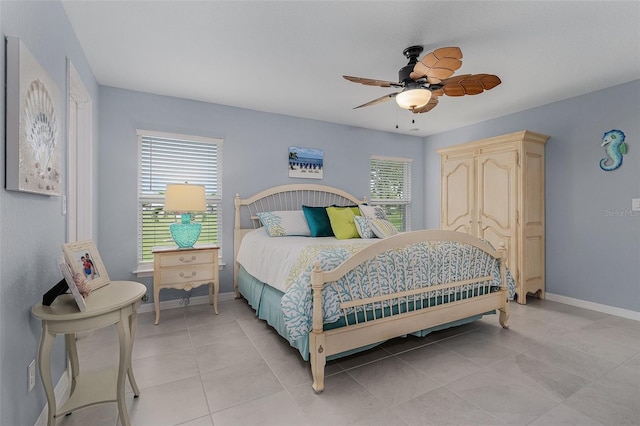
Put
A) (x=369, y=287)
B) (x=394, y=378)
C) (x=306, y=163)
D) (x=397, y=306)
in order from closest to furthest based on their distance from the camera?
(x=394, y=378), (x=369, y=287), (x=397, y=306), (x=306, y=163)

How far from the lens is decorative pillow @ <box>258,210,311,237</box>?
352 centimetres

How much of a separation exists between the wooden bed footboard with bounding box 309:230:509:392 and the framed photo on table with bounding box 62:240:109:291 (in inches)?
49.7

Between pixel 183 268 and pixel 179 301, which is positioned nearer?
pixel 183 268

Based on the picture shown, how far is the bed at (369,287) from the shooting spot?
6.46ft

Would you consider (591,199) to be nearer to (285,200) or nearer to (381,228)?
(381,228)

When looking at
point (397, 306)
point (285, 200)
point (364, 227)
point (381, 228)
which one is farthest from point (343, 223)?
point (397, 306)

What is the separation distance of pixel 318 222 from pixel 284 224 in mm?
398

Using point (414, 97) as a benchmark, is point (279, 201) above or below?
below

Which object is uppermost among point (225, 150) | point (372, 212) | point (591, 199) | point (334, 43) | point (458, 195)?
point (334, 43)

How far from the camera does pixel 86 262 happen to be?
5.82 feet

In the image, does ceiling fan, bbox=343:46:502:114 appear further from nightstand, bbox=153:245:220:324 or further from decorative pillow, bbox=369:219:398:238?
nightstand, bbox=153:245:220:324

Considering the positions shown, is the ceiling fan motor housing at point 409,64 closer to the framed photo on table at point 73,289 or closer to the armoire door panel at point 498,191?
the armoire door panel at point 498,191

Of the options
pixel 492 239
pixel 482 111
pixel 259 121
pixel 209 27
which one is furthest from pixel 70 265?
pixel 482 111

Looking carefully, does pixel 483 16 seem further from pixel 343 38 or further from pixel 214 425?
pixel 214 425
